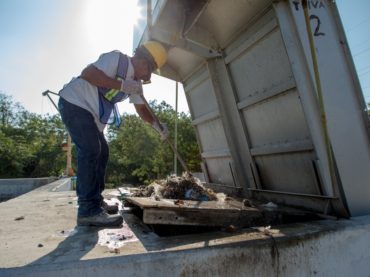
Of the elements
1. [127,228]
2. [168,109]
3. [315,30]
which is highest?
[168,109]

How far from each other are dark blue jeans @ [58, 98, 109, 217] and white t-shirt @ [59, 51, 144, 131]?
53mm

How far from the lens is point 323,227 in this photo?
6.84 ft

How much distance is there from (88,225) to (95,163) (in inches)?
20.9

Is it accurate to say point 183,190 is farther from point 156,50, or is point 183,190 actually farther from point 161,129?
point 156,50

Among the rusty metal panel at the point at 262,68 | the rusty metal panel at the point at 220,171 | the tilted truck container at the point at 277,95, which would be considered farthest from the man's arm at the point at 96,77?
the rusty metal panel at the point at 220,171

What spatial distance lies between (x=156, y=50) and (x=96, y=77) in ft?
2.93

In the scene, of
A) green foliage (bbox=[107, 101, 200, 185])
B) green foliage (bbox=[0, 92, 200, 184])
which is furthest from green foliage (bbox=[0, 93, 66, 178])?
green foliage (bbox=[107, 101, 200, 185])

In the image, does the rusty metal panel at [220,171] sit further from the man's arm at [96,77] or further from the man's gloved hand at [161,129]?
the man's arm at [96,77]

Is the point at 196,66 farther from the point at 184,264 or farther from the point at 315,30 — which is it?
the point at 184,264

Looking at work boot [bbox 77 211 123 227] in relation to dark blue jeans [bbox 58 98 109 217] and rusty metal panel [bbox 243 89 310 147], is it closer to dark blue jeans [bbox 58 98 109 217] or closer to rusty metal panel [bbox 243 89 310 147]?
dark blue jeans [bbox 58 98 109 217]

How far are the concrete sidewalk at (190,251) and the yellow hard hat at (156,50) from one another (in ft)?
5.69

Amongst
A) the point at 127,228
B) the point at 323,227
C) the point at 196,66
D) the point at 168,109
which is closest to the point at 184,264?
the point at 127,228

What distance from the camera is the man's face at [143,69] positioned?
2.90m

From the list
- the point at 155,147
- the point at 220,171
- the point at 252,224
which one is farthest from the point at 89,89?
the point at 155,147
